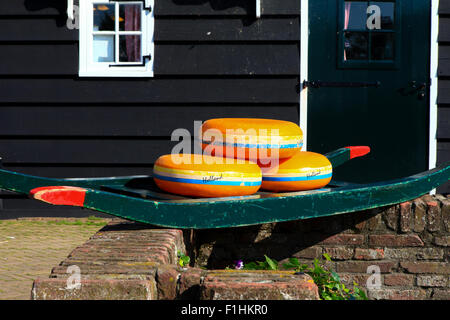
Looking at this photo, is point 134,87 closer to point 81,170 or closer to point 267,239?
point 81,170

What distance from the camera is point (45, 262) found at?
14.8 ft

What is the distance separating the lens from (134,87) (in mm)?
6152

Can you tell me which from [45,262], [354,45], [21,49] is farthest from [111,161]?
[354,45]

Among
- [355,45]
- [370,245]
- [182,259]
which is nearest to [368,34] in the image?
[355,45]

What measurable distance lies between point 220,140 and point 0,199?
3577 mm

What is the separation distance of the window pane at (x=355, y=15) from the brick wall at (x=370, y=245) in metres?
2.80

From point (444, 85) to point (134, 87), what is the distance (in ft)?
9.38

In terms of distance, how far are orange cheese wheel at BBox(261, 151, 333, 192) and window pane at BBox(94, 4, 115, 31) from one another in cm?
327

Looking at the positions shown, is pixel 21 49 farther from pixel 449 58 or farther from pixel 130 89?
pixel 449 58

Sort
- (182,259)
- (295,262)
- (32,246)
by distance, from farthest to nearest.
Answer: (32,246), (295,262), (182,259)

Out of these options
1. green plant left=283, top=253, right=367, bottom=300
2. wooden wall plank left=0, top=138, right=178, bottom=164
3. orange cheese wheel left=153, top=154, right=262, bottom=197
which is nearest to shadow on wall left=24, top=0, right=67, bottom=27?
wooden wall plank left=0, top=138, right=178, bottom=164

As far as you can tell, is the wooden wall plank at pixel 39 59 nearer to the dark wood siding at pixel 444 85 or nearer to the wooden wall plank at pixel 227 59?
the wooden wall plank at pixel 227 59

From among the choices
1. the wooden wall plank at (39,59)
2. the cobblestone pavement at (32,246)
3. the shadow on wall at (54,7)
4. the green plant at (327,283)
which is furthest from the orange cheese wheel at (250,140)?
the shadow on wall at (54,7)

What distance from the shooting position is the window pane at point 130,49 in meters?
6.19
